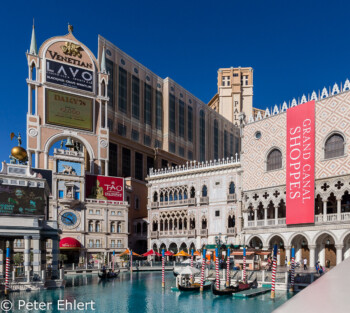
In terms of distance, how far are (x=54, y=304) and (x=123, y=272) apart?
883 inches

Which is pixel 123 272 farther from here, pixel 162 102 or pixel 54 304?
pixel 162 102

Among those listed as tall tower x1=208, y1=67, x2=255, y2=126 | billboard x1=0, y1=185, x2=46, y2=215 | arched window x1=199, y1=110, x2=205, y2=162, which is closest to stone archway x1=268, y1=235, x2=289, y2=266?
billboard x1=0, y1=185, x2=46, y2=215

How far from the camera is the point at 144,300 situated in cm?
2528

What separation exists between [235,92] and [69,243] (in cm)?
5865

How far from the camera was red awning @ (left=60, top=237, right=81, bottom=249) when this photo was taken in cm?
4522

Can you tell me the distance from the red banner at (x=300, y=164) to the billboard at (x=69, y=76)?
2693 centimetres

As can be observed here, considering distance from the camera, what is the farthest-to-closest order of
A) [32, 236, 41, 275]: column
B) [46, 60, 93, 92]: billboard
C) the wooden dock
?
[46, 60, 93, 92]: billboard, [32, 236, 41, 275]: column, the wooden dock

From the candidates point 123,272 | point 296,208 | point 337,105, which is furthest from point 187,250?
point 337,105

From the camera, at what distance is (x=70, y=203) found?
4766 centimetres

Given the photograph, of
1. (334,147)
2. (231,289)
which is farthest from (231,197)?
(231,289)

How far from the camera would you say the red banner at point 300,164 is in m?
34.7

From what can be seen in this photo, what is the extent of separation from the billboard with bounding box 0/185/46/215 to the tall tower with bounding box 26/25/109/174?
20.7 meters

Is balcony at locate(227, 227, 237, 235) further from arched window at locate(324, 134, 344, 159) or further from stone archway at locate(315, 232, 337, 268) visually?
arched window at locate(324, 134, 344, 159)

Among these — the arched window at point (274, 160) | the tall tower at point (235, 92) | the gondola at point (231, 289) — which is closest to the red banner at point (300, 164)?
the arched window at point (274, 160)
